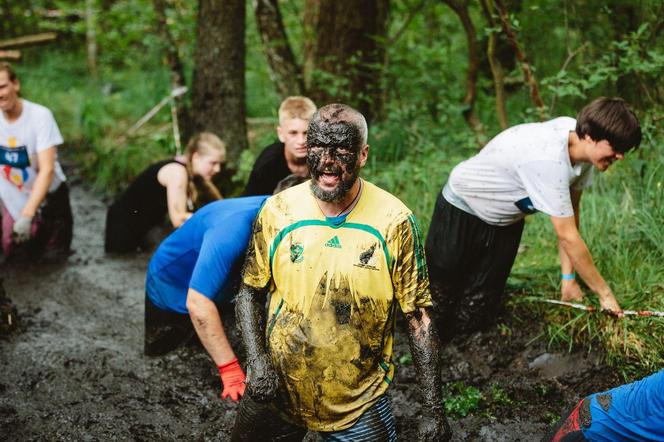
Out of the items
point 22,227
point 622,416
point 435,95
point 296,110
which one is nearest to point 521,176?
point 622,416

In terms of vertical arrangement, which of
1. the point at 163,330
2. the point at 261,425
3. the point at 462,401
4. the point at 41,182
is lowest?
the point at 462,401

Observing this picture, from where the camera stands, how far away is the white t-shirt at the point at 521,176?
3223 mm

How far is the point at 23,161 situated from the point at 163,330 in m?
2.52

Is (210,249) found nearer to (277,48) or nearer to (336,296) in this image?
(336,296)

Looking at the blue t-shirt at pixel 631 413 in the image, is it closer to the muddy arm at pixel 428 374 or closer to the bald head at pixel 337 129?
the muddy arm at pixel 428 374

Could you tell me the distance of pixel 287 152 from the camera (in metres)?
4.28

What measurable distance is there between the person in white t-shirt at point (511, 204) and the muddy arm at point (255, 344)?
1.72 m

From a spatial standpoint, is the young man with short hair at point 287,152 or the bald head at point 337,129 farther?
the young man with short hair at point 287,152

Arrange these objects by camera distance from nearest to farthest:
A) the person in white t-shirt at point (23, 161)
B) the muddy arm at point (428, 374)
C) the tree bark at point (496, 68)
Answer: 1. the muddy arm at point (428, 374)
2. the person in white t-shirt at point (23, 161)
3. the tree bark at point (496, 68)

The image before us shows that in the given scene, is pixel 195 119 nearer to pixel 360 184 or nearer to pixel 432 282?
pixel 432 282

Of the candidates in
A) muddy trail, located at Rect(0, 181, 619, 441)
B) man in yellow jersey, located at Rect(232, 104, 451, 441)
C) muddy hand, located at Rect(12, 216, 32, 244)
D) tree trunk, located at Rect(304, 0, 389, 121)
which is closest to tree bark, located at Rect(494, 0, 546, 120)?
tree trunk, located at Rect(304, 0, 389, 121)

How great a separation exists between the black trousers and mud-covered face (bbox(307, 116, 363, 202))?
6.22 feet

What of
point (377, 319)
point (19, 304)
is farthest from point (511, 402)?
point (19, 304)

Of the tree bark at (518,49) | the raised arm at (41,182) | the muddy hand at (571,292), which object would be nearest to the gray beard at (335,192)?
the muddy hand at (571,292)
